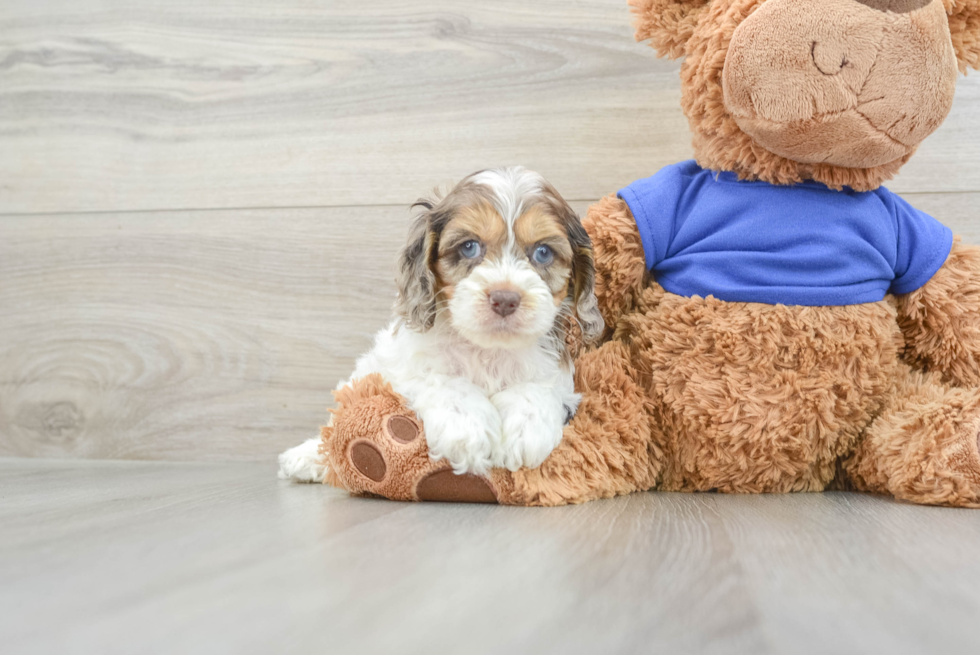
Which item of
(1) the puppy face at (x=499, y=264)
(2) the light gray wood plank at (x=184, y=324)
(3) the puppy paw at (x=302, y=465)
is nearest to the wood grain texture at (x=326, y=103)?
(2) the light gray wood plank at (x=184, y=324)

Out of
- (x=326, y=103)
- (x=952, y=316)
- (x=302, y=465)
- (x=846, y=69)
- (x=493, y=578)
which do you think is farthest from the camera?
(x=326, y=103)

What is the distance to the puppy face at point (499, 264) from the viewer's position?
4.40ft

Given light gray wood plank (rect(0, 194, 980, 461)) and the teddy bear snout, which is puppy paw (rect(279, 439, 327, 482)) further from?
the teddy bear snout

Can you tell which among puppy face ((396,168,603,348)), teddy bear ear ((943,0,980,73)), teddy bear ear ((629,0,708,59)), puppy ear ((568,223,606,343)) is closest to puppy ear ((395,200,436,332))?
A: puppy face ((396,168,603,348))

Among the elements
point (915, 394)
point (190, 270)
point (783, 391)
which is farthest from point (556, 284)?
point (190, 270)

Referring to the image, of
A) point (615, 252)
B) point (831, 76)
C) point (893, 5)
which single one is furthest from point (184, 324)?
point (893, 5)

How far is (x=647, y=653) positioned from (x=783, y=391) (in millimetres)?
881

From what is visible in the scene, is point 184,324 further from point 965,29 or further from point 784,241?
point 965,29

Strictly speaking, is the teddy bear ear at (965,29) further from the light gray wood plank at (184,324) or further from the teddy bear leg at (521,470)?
the light gray wood plank at (184,324)

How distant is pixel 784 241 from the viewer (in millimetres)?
1440

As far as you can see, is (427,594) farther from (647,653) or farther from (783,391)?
(783,391)

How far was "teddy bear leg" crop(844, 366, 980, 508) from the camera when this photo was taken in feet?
4.26

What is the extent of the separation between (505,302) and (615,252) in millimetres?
334

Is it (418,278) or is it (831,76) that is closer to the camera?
(831,76)
